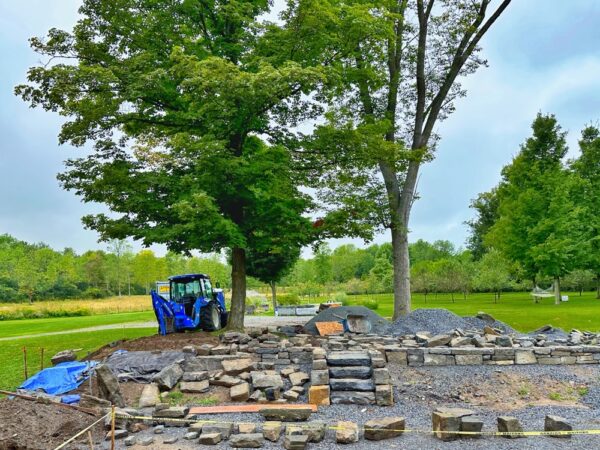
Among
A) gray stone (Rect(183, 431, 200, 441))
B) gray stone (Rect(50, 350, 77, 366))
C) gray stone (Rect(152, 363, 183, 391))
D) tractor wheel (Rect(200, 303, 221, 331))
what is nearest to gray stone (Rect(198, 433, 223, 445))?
gray stone (Rect(183, 431, 200, 441))

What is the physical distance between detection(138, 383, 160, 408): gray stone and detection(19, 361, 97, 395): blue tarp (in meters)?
1.76

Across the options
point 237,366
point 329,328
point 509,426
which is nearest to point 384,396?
point 509,426

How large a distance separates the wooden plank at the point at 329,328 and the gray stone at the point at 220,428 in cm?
794

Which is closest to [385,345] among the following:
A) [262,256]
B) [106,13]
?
[106,13]

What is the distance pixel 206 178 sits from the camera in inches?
487

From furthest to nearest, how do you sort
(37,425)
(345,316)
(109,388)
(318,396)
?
(345,316) < (318,396) < (109,388) < (37,425)

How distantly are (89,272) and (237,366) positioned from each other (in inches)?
2321

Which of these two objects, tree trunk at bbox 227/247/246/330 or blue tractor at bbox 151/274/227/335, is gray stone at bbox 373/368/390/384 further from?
blue tractor at bbox 151/274/227/335

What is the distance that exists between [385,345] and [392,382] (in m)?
1.66

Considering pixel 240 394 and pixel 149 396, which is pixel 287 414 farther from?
pixel 149 396

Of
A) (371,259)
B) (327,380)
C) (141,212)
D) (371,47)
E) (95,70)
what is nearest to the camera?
(327,380)

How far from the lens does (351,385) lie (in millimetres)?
8094

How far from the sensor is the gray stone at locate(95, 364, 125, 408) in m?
7.66

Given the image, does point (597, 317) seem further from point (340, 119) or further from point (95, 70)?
point (95, 70)
